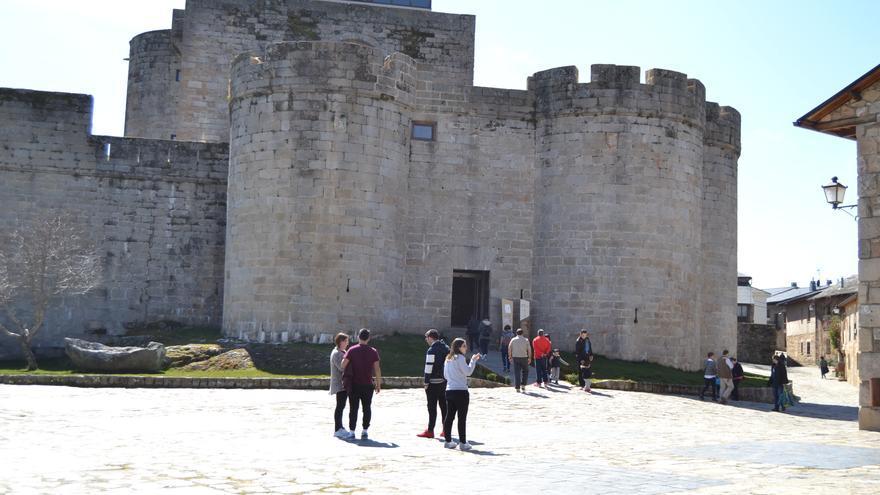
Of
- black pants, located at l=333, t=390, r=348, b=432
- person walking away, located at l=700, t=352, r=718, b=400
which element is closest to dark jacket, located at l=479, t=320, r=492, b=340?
person walking away, located at l=700, t=352, r=718, b=400

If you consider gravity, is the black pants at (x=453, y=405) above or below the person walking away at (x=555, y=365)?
below

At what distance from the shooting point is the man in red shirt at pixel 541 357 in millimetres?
21703

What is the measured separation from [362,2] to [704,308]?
15562 mm

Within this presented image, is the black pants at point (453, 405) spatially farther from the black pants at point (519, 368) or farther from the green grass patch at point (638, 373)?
the green grass patch at point (638, 373)

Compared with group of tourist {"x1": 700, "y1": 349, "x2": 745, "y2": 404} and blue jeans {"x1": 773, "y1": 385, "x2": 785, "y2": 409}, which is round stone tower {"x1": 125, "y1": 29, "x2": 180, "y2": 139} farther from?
blue jeans {"x1": 773, "y1": 385, "x2": 785, "y2": 409}

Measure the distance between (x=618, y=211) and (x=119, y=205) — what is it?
13.4 metres

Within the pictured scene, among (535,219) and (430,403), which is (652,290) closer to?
(535,219)

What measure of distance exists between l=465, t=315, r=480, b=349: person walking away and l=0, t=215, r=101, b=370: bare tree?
10011mm

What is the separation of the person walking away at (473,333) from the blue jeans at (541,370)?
4442 mm

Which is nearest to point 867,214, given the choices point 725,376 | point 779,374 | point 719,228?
point 779,374

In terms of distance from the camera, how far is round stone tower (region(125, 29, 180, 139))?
34500 mm

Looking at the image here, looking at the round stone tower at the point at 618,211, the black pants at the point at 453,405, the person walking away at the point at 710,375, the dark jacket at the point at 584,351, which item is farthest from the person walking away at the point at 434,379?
the round stone tower at the point at 618,211

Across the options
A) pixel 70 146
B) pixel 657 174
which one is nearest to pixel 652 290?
pixel 657 174

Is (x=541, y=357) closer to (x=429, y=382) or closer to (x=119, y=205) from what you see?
(x=429, y=382)
